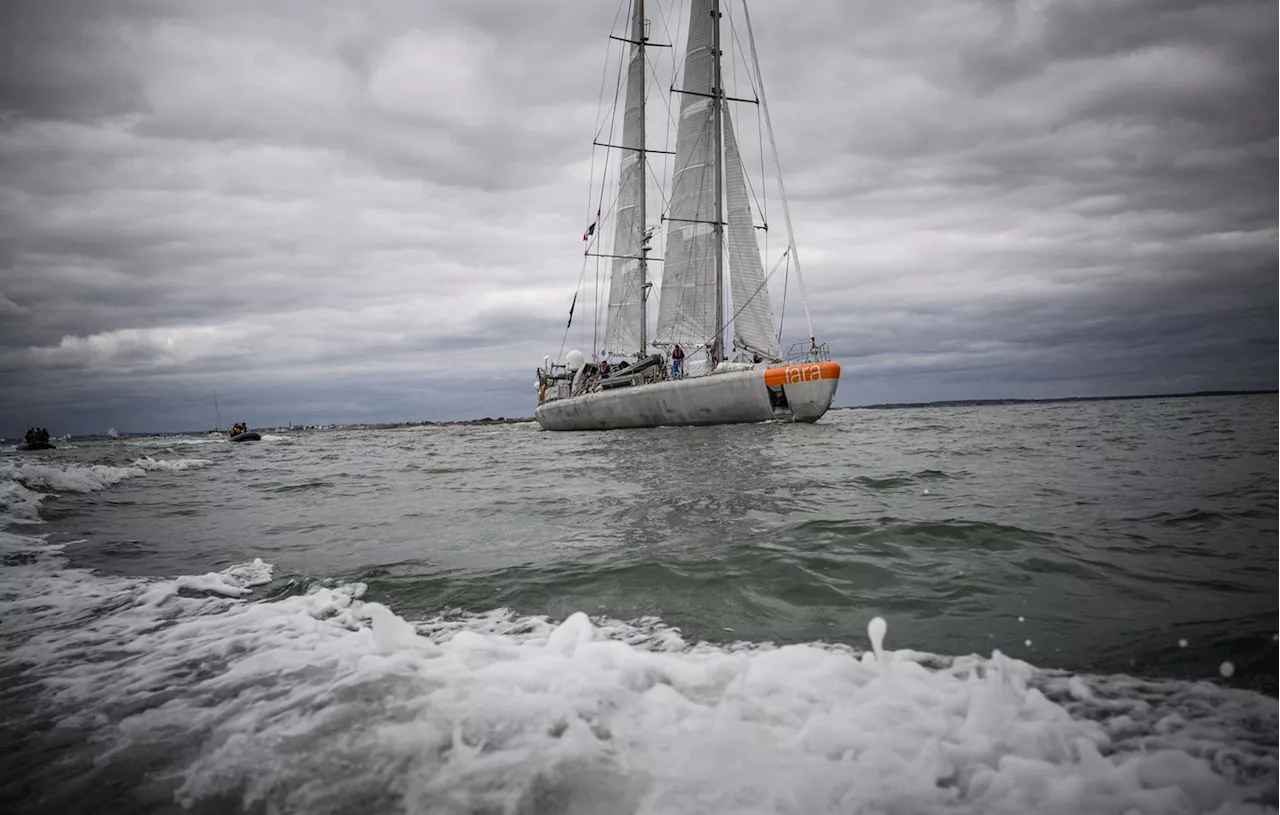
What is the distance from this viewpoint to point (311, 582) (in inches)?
208

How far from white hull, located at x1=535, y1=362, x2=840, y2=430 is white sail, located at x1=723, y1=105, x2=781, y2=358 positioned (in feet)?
12.5

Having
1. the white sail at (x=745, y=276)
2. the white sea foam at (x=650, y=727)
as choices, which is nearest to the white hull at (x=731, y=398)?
the white sail at (x=745, y=276)

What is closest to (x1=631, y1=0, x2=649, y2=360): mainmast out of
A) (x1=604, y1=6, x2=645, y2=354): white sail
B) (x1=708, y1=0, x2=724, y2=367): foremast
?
(x1=604, y1=6, x2=645, y2=354): white sail

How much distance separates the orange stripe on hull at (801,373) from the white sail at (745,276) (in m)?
4.30

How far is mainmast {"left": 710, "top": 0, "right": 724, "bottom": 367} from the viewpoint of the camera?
106 feet

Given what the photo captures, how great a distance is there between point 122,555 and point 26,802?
622 cm

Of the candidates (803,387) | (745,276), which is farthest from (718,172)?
(803,387)

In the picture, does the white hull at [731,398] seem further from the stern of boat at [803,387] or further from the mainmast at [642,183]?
the mainmast at [642,183]

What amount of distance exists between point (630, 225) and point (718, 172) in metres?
10.7

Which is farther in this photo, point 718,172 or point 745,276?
point 718,172

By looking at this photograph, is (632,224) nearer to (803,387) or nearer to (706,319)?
(706,319)

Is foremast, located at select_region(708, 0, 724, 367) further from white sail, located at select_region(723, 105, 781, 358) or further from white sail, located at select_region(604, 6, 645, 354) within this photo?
white sail, located at select_region(604, 6, 645, 354)

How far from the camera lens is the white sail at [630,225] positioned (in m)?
41.7

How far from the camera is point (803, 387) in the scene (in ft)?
84.0
